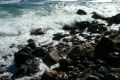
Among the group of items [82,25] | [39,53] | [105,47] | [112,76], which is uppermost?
[112,76]

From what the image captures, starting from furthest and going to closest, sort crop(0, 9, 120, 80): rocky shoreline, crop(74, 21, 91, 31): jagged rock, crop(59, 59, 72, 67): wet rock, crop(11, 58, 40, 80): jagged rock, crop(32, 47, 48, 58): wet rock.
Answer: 1. crop(74, 21, 91, 31): jagged rock
2. crop(32, 47, 48, 58): wet rock
3. crop(59, 59, 72, 67): wet rock
4. crop(11, 58, 40, 80): jagged rock
5. crop(0, 9, 120, 80): rocky shoreline

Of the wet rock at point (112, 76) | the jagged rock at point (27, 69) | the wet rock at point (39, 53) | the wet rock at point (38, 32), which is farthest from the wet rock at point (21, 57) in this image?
the wet rock at point (38, 32)

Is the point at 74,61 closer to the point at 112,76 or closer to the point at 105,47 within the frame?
the point at 105,47

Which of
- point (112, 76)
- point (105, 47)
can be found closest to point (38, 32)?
point (105, 47)

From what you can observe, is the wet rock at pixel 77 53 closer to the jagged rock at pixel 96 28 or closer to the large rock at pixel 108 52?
the large rock at pixel 108 52

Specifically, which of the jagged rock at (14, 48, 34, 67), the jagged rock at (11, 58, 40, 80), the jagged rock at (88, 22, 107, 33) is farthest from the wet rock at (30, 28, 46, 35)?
the jagged rock at (11, 58, 40, 80)

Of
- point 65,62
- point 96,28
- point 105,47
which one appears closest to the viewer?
point 65,62

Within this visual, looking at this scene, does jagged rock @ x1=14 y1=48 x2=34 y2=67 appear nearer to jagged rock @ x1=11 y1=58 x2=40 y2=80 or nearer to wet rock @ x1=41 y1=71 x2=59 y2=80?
jagged rock @ x1=11 y1=58 x2=40 y2=80

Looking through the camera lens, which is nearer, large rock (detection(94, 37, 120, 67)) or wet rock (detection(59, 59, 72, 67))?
wet rock (detection(59, 59, 72, 67))

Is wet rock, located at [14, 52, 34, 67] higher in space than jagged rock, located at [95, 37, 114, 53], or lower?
lower

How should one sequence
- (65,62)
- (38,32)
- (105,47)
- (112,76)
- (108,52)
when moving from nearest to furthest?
(112,76), (65,62), (108,52), (105,47), (38,32)

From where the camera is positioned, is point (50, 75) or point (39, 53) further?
point (39, 53)

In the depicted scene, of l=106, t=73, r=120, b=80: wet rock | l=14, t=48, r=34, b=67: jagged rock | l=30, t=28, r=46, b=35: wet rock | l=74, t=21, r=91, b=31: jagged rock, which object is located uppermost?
l=106, t=73, r=120, b=80: wet rock

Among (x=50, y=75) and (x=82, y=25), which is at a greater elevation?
(x=50, y=75)
